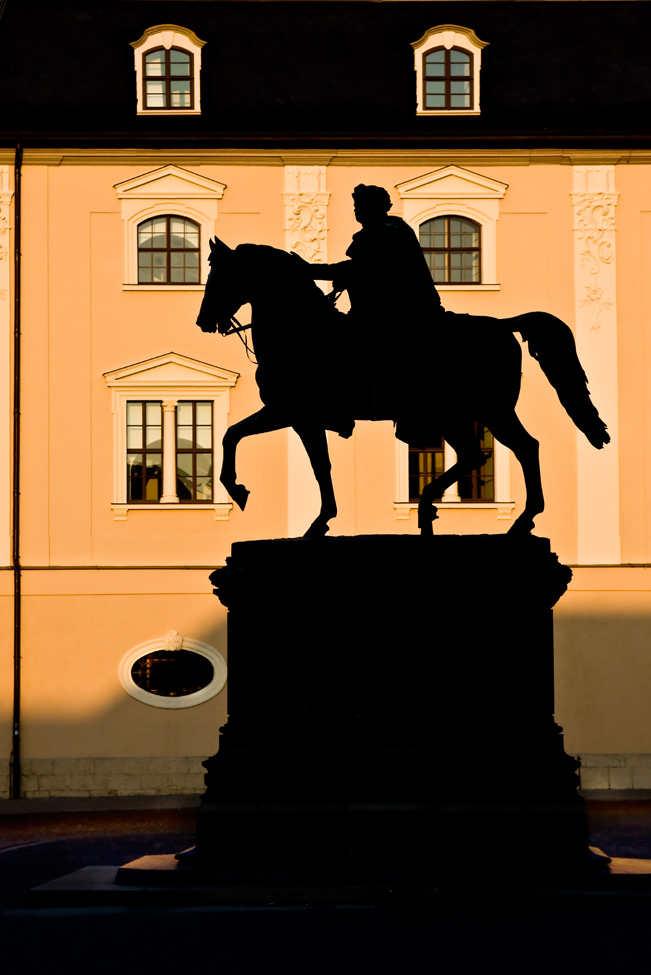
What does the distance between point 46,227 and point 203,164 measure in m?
2.93

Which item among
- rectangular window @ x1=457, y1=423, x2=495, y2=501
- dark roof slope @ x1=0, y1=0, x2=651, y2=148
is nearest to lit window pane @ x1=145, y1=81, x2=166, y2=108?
dark roof slope @ x1=0, y1=0, x2=651, y2=148

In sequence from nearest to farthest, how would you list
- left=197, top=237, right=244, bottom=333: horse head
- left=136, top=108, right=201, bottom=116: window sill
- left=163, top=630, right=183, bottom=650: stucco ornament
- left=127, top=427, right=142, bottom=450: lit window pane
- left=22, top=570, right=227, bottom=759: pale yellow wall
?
left=197, top=237, right=244, bottom=333: horse head
left=22, top=570, right=227, bottom=759: pale yellow wall
left=163, top=630, right=183, bottom=650: stucco ornament
left=127, top=427, right=142, bottom=450: lit window pane
left=136, top=108, right=201, bottom=116: window sill

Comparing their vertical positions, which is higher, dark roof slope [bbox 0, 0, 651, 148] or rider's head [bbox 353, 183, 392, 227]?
dark roof slope [bbox 0, 0, 651, 148]

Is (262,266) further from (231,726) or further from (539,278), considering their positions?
(539,278)

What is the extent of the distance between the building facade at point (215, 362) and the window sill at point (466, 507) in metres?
0.03

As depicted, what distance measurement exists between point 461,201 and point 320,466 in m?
12.6

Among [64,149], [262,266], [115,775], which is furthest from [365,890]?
[64,149]

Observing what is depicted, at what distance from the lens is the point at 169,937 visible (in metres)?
6.96

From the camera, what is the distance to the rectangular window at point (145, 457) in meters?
20.4

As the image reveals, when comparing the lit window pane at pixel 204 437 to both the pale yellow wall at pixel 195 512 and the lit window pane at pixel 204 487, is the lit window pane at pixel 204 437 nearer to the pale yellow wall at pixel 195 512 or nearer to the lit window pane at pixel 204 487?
the lit window pane at pixel 204 487

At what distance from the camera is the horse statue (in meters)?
8.91

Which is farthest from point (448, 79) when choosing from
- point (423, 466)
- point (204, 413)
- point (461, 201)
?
point (204, 413)

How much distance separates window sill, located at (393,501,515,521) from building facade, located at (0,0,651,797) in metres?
0.03

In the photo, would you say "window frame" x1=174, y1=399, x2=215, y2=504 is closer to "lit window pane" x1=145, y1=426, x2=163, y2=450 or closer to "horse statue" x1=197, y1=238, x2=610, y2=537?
"lit window pane" x1=145, y1=426, x2=163, y2=450
